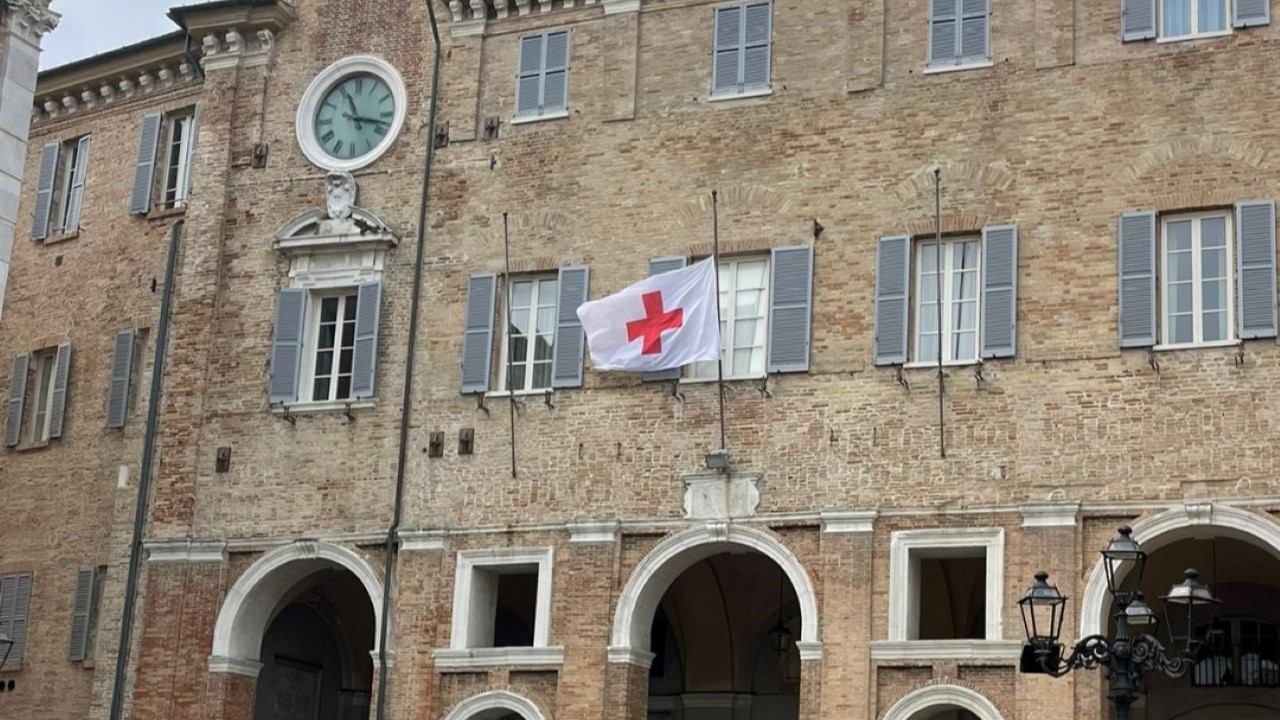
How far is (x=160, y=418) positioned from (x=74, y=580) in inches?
112

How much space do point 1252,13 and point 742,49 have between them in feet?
20.3

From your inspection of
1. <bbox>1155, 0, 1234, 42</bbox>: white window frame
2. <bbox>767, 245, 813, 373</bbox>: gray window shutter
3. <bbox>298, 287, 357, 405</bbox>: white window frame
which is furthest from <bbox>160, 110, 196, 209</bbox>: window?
<bbox>1155, 0, 1234, 42</bbox>: white window frame

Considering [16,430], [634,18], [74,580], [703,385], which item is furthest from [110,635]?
[634,18]

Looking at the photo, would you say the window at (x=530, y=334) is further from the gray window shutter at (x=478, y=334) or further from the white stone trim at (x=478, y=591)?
the white stone trim at (x=478, y=591)

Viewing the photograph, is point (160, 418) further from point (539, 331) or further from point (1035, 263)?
point (1035, 263)

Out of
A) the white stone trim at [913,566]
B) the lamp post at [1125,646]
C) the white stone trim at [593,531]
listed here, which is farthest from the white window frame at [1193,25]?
the white stone trim at [593,531]

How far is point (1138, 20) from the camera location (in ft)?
79.5

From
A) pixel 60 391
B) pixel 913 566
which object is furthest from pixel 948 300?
pixel 60 391

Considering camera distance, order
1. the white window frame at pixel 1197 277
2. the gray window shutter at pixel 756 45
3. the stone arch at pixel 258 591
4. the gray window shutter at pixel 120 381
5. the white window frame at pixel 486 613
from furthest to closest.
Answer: the gray window shutter at pixel 120 381, the stone arch at pixel 258 591, the gray window shutter at pixel 756 45, the white window frame at pixel 486 613, the white window frame at pixel 1197 277

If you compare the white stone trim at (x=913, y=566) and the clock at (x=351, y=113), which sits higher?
the clock at (x=351, y=113)

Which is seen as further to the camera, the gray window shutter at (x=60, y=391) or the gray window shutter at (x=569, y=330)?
the gray window shutter at (x=60, y=391)

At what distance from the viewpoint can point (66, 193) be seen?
1267 inches

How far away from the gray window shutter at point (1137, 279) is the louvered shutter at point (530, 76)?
26.4 feet

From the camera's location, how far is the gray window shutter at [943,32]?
82.6ft
